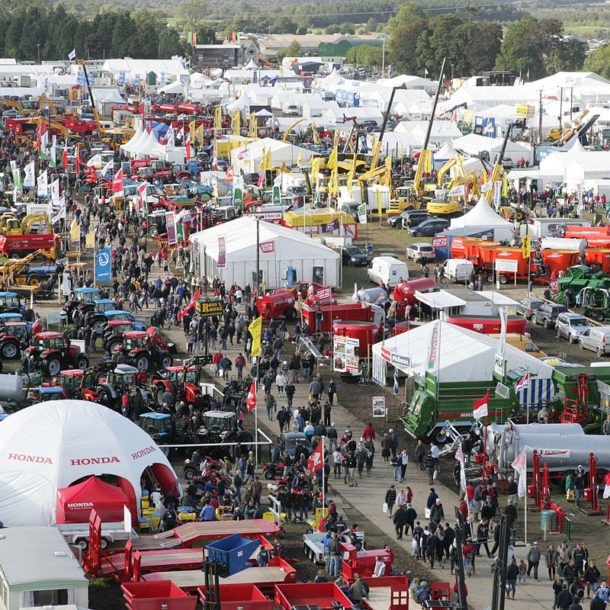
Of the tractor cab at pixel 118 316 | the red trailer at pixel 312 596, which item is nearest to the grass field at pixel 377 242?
the tractor cab at pixel 118 316

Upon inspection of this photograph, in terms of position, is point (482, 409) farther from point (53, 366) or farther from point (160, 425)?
point (53, 366)

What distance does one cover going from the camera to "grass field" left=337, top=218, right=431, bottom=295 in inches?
1876

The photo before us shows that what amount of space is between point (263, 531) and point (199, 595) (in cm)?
275

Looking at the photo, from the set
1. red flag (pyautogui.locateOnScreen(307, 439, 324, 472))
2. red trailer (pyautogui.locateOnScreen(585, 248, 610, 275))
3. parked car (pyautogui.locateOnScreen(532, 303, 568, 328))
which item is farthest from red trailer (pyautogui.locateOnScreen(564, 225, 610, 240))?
red flag (pyautogui.locateOnScreen(307, 439, 324, 472))

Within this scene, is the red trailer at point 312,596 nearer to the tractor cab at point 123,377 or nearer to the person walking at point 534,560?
the person walking at point 534,560

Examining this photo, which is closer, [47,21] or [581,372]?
[581,372]

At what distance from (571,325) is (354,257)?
12.5 metres

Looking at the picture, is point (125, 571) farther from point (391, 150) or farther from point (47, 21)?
point (47, 21)

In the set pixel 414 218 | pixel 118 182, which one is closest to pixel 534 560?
pixel 118 182

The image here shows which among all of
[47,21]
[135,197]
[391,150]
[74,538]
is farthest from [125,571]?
[47,21]

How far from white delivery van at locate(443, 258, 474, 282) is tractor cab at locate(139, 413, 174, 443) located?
63.8 feet

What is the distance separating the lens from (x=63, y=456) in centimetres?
2475

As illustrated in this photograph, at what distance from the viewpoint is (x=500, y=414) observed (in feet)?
99.1

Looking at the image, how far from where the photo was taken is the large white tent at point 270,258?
4422 centimetres
